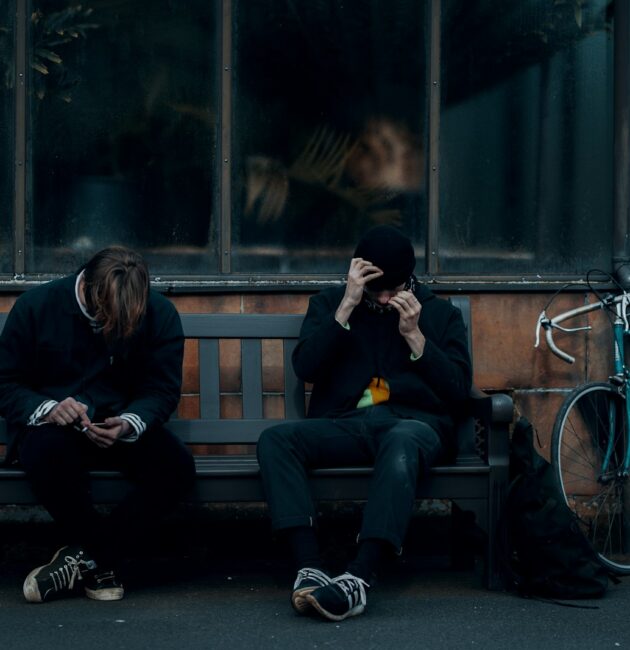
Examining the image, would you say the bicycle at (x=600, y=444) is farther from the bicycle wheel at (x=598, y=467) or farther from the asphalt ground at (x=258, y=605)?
the asphalt ground at (x=258, y=605)

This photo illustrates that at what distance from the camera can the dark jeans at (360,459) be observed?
16.2ft

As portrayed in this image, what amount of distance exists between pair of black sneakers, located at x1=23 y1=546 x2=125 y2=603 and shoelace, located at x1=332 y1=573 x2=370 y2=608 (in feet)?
3.18

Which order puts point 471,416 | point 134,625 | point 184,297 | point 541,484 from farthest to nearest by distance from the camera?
point 184,297
point 471,416
point 541,484
point 134,625

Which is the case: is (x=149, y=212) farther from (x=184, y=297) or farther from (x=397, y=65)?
(x=397, y=65)

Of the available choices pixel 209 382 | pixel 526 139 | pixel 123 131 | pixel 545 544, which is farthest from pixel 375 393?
pixel 123 131

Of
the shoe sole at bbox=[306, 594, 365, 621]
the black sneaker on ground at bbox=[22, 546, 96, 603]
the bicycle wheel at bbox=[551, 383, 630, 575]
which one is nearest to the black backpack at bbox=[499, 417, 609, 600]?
the shoe sole at bbox=[306, 594, 365, 621]

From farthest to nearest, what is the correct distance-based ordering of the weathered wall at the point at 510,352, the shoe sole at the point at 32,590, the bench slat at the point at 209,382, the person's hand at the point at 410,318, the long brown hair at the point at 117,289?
the weathered wall at the point at 510,352, the bench slat at the point at 209,382, the person's hand at the point at 410,318, the shoe sole at the point at 32,590, the long brown hair at the point at 117,289

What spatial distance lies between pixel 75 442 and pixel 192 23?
2.42m

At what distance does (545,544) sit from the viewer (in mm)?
5148

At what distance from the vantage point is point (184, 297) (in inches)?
250

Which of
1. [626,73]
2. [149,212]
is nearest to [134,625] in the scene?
[149,212]

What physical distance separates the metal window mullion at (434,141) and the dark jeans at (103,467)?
1.92m

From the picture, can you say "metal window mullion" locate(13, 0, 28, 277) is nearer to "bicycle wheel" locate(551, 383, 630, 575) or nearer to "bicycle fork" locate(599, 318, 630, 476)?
"bicycle wheel" locate(551, 383, 630, 575)

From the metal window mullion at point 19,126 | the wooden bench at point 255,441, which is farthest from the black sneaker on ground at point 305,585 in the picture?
the metal window mullion at point 19,126
